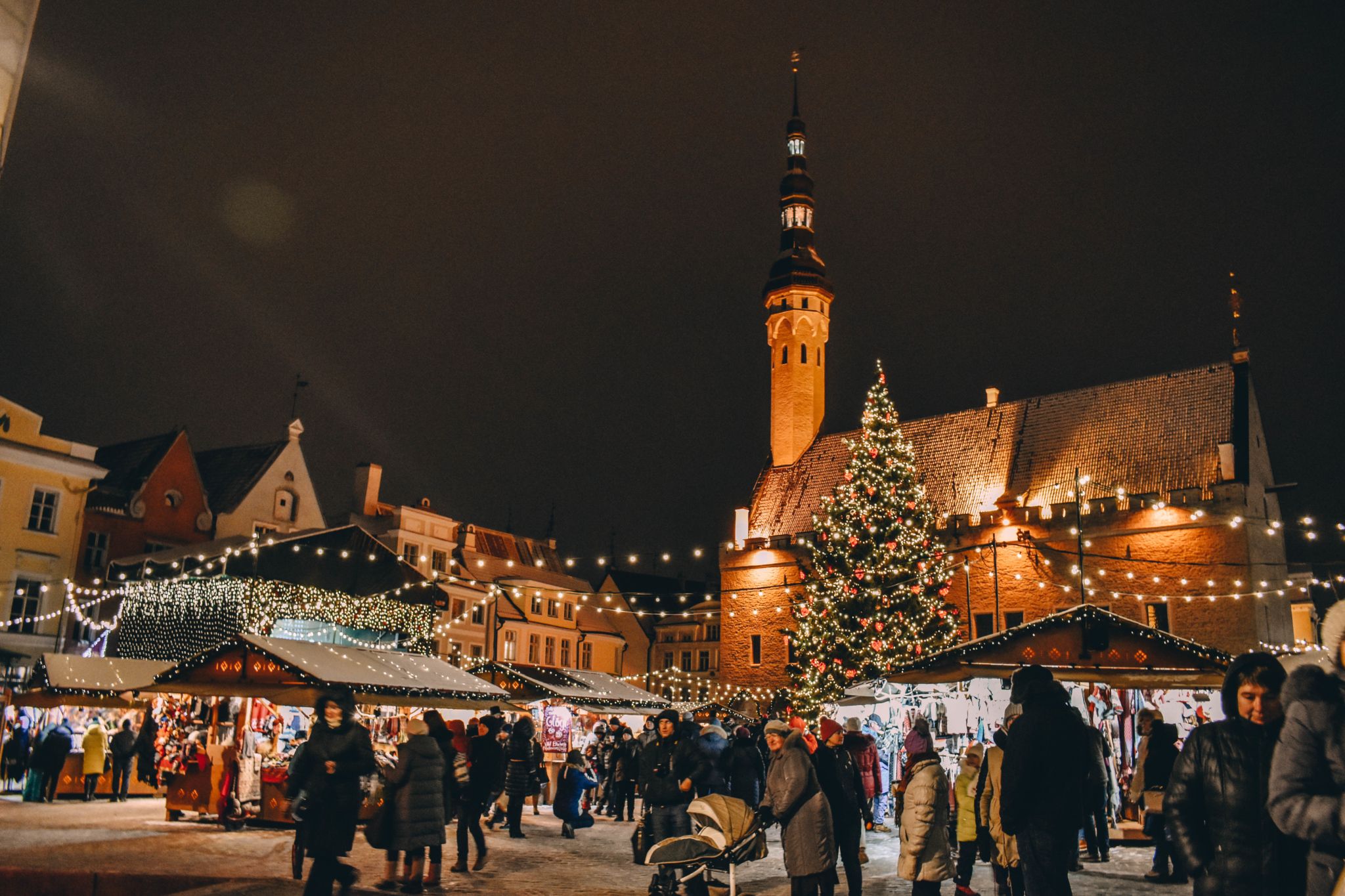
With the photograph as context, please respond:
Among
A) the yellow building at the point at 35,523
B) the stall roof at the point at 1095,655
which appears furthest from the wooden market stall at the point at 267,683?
the yellow building at the point at 35,523

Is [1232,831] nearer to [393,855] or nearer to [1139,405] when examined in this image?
[393,855]

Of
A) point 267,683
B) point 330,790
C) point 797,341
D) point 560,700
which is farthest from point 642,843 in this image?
point 797,341

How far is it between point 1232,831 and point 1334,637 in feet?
3.38

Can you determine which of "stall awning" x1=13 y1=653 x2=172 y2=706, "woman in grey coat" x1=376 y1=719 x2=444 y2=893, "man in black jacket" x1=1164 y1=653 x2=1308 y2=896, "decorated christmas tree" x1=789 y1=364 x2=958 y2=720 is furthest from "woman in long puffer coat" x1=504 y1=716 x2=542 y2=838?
"decorated christmas tree" x1=789 y1=364 x2=958 y2=720

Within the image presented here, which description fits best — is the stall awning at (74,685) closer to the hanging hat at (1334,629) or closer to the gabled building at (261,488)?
the gabled building at (261,488)

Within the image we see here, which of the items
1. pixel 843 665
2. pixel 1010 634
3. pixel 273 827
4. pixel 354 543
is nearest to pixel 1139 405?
pixel 843 665

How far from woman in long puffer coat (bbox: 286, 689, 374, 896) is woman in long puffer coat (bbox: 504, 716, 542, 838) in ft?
24.7

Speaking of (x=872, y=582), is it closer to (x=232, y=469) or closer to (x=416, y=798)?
(x=416, y=798)

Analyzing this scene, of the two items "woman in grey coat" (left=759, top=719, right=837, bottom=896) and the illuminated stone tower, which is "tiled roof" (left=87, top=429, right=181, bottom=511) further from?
"woman in grey coat" (left=759, top=719, right=837, bottom=896)

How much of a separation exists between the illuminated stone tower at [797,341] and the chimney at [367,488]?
682 inches

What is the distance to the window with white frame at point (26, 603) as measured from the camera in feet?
94.1

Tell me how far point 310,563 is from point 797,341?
26.1 metres

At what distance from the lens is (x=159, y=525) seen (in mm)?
33562

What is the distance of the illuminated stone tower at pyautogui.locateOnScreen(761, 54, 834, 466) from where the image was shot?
4453cm
